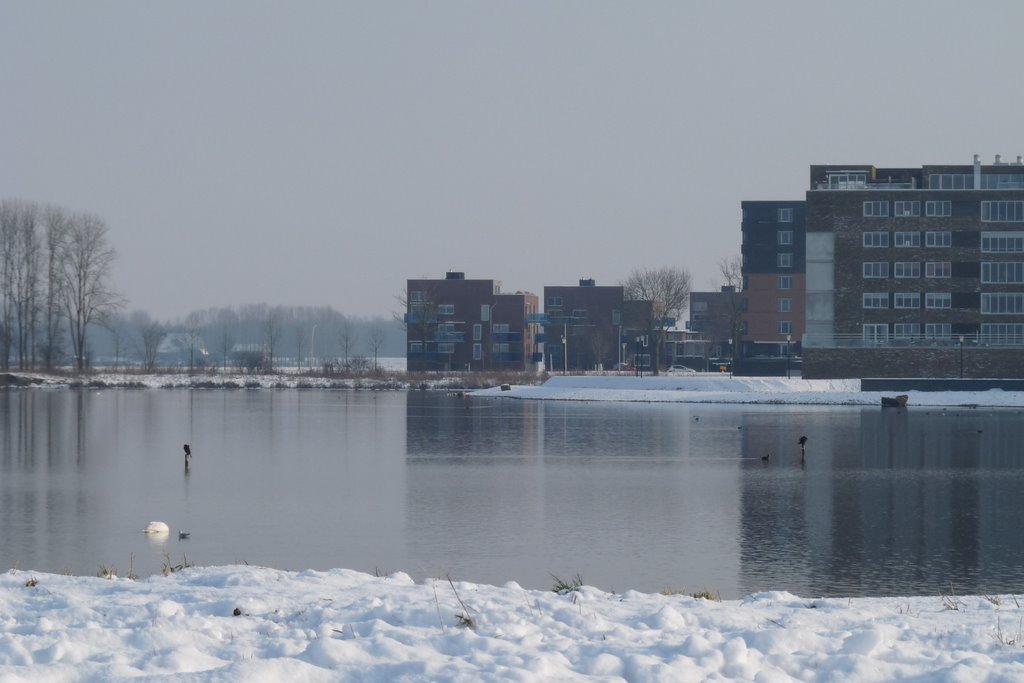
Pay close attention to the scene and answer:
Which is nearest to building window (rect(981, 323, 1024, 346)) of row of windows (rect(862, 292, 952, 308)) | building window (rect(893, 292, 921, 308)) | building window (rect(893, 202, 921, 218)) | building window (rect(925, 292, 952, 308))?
building window (rect(925, 292, 952, 308))

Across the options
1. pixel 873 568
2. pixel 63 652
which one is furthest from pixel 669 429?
pixel 63 652

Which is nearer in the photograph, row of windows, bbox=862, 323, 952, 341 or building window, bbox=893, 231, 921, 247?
row of windows, bbox=862, 323, 952, 341

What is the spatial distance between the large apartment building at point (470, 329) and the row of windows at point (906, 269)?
62.5 metres

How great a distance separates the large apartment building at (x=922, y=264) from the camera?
101 metres

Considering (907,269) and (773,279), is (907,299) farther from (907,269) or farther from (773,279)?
(773,279)

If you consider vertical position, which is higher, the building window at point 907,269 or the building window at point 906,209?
the building window at point 906,209

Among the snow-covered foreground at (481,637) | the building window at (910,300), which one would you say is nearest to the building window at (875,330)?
the building window at (910,300)

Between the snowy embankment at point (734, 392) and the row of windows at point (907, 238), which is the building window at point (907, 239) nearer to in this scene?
the row of windows at point (907, 238)

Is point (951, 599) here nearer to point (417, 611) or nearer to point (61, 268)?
point (417, 611)

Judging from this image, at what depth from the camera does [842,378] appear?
98438mm

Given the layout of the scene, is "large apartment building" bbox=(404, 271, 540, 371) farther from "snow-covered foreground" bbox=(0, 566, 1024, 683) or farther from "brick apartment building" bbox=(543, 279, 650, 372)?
"snow-covered foreground" bbox=(0, 566, 1024, 683)

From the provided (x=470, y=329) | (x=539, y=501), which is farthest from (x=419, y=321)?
(x=539, y=501)

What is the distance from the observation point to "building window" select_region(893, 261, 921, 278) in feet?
333

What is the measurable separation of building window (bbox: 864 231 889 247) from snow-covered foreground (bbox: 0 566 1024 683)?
92259mm
